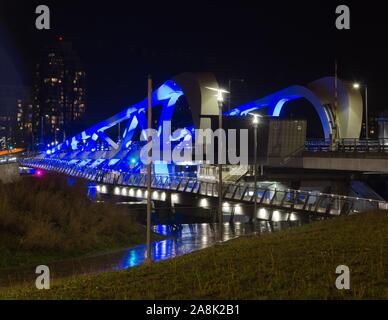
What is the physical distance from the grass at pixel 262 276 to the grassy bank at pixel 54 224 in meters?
14.5

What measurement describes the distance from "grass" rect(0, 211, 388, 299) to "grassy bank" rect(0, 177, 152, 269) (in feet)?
47.5

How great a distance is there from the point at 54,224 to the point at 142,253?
532 cm

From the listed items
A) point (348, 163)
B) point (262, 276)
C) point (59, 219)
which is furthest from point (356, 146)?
point (262, 276)

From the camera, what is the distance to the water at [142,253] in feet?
81.7

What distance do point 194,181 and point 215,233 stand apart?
5.82 metres

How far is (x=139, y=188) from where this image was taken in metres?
55.2

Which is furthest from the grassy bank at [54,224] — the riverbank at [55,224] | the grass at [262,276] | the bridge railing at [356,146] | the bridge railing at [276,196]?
the bridge railing at [356,146]

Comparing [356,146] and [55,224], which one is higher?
[356,146]

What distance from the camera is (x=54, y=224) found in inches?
1312

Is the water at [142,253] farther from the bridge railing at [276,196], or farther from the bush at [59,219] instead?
the bridge railing at [276,196]

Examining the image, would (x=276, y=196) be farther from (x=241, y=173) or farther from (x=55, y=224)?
(x=241, y=173)

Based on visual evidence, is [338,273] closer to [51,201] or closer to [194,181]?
[51,201]

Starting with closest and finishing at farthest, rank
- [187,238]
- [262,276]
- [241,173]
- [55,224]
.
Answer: [262,276] < [55,224] < [187,238] < [241,173]
